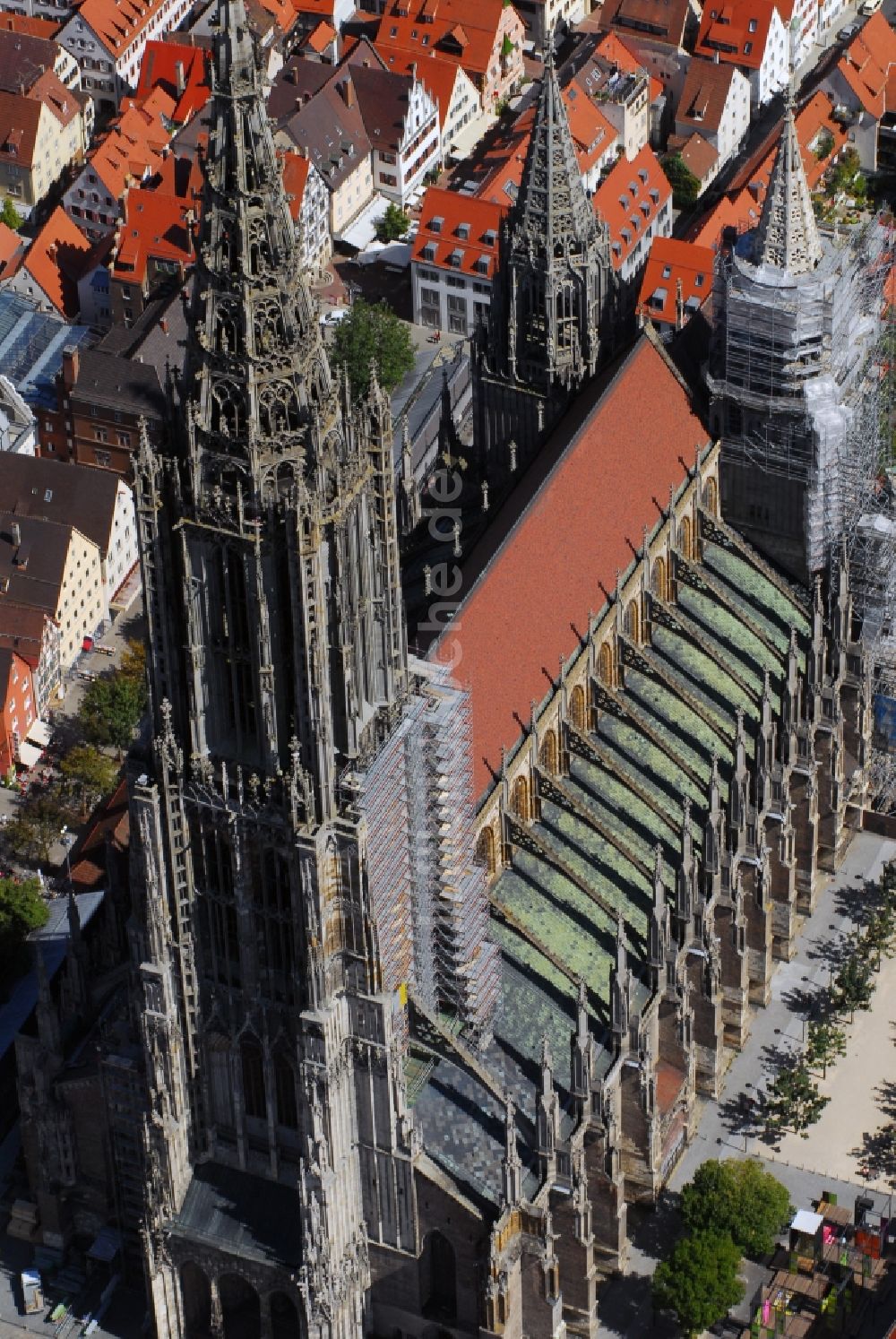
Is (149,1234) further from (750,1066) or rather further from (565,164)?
(565,164)

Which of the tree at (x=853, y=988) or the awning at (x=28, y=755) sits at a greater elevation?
the awning at (x=28, y=755)

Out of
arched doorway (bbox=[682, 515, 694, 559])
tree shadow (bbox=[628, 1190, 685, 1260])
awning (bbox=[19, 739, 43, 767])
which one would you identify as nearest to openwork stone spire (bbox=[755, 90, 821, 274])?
arched doorway (bbox=[682, 515, 694, 559])

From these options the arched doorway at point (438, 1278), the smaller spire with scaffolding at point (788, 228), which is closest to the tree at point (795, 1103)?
the arched doorway at point (438, 1278)

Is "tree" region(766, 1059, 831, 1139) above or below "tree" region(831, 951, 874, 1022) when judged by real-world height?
below

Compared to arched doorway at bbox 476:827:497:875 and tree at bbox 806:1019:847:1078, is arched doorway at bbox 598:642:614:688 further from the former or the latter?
tree at bbox 806:1019:847:1078

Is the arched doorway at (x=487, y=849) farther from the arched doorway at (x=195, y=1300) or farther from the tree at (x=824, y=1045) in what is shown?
the arched doorway at (x=195, y=1300)

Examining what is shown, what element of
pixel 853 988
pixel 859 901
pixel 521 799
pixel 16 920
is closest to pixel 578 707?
pixel 521 799
